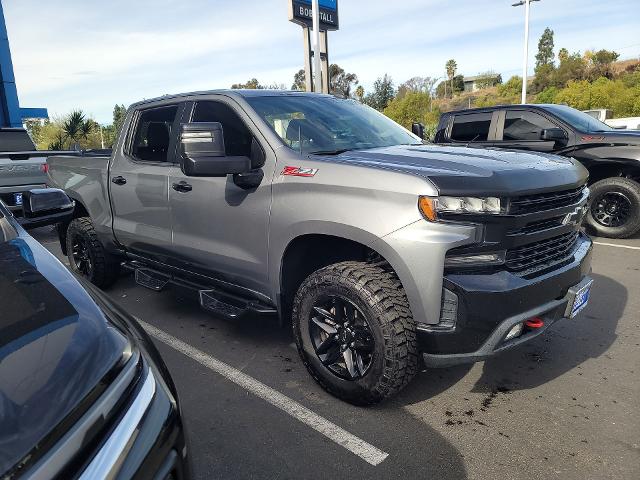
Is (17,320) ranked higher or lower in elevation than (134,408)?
higher

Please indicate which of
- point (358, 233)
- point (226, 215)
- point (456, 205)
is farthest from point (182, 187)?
point (456, 205)

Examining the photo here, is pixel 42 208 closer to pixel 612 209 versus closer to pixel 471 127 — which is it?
pixel 471 127

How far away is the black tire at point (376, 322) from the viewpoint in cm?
252

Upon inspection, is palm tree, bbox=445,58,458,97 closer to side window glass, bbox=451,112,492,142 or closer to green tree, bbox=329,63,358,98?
green tree, bbox=329,63,358,98

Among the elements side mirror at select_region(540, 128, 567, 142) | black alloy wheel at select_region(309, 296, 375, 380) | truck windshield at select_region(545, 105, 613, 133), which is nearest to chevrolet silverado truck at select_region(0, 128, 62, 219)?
black alloy wheel at select_region(309, 296, 375, 380)

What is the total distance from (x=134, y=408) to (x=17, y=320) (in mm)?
411

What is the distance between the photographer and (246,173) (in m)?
3.12

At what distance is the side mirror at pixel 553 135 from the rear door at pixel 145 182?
5.02 metres

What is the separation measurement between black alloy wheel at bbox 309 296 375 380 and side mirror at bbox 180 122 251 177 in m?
0.99

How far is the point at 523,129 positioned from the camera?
741cm

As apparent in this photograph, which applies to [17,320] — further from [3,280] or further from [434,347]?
[434,347]

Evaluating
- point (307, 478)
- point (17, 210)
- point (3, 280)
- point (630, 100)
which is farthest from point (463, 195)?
point (630, 100)

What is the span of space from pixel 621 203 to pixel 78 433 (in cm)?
750

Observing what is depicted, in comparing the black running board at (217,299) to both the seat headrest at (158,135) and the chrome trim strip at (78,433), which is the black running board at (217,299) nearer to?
the seat headrest at (158,135)
